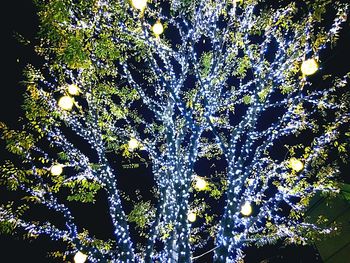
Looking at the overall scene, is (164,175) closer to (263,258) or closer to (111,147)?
(111,147)

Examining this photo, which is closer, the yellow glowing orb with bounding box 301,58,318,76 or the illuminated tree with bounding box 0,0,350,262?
the yellow glowing orb with bounding box 301,58,318,76

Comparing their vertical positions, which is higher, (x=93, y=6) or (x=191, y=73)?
(x=191, y=73)

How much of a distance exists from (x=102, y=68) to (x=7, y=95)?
2830mm

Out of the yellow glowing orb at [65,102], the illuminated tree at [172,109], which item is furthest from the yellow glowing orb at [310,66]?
the yellow glowing orb at [65,102]

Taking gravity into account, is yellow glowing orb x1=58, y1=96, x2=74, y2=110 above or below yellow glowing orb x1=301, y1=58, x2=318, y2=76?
above

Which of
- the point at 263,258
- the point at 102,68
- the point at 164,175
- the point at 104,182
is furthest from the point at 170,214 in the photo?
the point at 263,258

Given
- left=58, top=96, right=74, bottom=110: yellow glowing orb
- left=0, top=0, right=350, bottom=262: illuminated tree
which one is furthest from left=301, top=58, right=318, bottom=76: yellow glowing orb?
left=58, top=96, right=74, bottom=110: yellow glowing orb

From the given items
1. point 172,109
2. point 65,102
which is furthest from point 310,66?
point 65,102

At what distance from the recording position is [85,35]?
5020 mm

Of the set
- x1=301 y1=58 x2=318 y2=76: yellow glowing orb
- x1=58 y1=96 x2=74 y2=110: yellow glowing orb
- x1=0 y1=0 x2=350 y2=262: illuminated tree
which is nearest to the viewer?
x1=301 y1=58 x2=318 y2=76: yellow glowing orb

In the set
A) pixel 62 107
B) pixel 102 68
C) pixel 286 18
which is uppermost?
pixel 102 68

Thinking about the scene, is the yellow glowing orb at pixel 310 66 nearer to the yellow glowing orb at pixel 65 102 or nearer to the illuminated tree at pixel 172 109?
the illuminated tree at pixel 172 109

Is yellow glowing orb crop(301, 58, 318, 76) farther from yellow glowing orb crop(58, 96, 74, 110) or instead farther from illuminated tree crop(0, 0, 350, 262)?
yellow glowing orb crop(58, 96, 74, 110)

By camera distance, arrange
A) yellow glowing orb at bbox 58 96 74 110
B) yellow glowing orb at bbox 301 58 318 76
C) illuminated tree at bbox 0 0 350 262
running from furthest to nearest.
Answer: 1. yellow glowing orb at bbox 58 96 74 110
2. illuminated tree at bbox 0 0 350 262
3. yellow glowing orb at bbox 301 58 318 76
